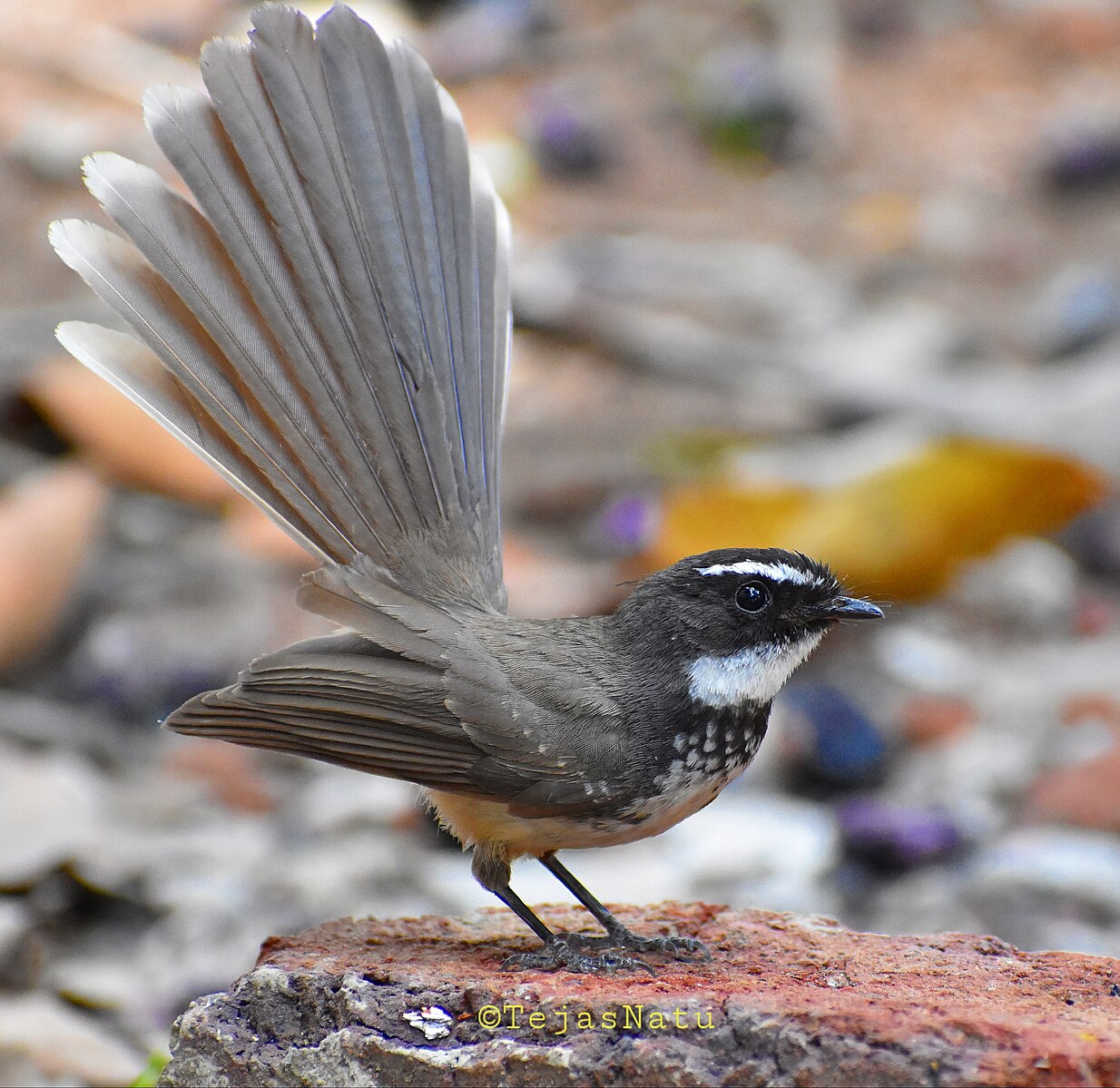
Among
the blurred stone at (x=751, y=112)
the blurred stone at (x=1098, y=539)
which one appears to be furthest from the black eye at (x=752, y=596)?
the blurred stone at (x=751, y=112)

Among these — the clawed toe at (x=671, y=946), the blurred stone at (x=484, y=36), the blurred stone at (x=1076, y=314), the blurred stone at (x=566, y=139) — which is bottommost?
the clawed toe at (x=671, y=946)

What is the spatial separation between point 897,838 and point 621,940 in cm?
222

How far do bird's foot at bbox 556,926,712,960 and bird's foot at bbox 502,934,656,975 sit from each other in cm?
12

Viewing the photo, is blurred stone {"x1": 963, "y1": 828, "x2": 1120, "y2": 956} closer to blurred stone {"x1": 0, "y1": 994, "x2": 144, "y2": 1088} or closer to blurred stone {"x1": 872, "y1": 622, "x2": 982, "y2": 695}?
blurred stone {"x1": 872, "y1": 622, "x2": 982, "y2": 695}

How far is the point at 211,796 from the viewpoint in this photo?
6387 mm

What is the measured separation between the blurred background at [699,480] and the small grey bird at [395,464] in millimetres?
1614

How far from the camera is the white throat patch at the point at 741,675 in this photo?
154 inches

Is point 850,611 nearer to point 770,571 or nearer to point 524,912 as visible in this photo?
point 770,571

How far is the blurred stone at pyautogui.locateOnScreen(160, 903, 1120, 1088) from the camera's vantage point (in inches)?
117

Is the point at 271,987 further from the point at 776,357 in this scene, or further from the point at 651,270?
the point at 651,270

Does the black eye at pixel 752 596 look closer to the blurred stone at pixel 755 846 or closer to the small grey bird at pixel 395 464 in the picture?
the small grey bird at pixel 395 464

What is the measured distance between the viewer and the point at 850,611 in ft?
13.3

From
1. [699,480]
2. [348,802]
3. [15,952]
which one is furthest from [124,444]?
[15,952]

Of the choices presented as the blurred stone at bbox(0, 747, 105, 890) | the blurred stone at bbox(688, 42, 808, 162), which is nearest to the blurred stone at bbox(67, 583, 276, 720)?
the blurred stone at bbox(0, 747, 105, 890)
